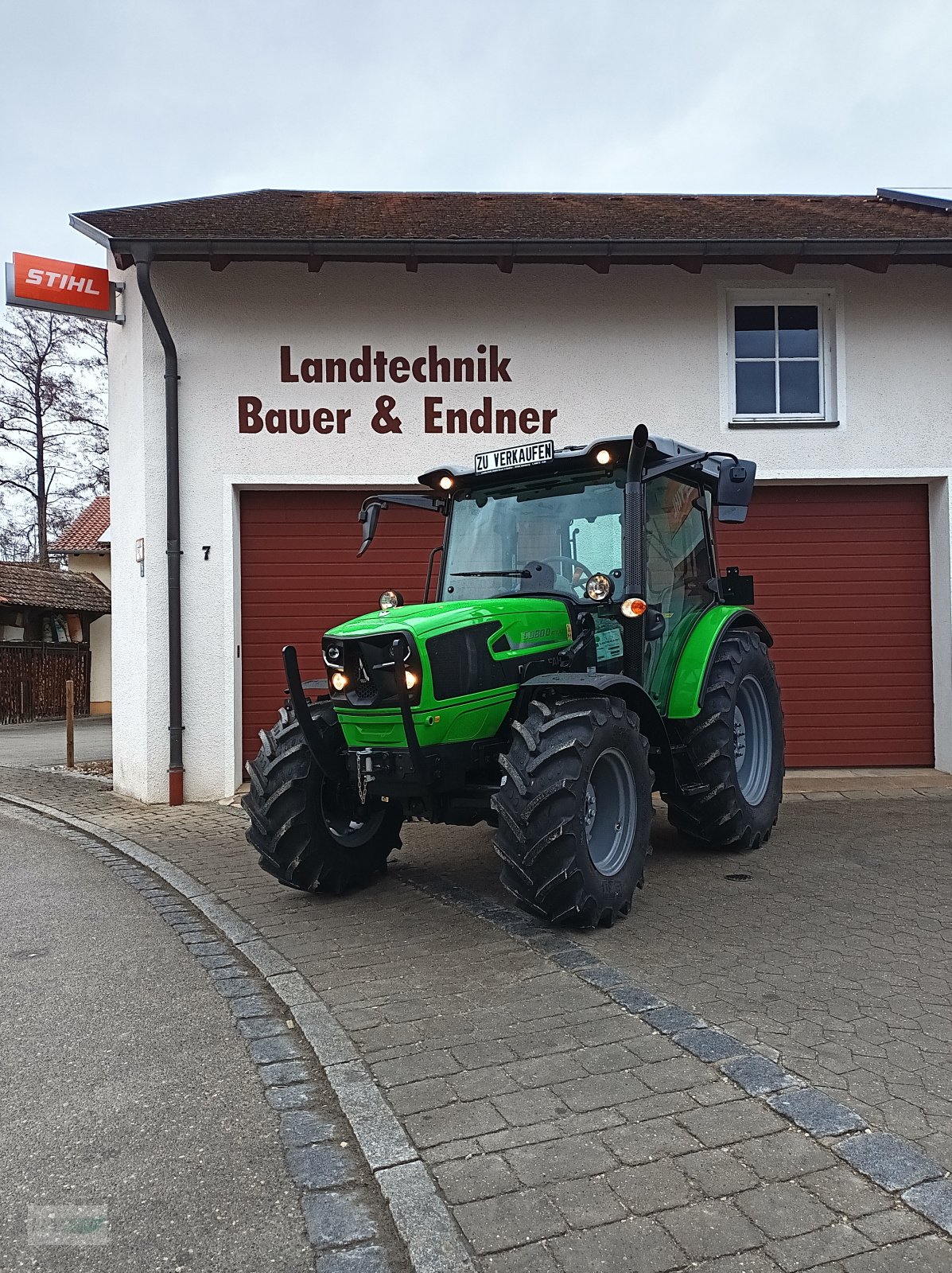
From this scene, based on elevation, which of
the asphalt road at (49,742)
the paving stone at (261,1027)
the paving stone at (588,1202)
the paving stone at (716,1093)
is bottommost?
the asphalt road at (49,742)

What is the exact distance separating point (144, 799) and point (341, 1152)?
7098mm

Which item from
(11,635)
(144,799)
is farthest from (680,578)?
(11,635)

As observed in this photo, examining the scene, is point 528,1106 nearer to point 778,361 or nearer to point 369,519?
point 369,519

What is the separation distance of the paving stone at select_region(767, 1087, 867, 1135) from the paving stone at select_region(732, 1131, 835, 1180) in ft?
0.23

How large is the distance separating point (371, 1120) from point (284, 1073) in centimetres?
57

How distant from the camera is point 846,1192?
8.70ft

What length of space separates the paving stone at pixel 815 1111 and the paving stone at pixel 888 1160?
0.06 m

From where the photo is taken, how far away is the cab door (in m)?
→ 6.09

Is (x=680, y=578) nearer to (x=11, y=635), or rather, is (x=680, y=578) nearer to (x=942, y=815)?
(x=942, y=815)

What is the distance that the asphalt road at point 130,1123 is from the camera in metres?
2.58

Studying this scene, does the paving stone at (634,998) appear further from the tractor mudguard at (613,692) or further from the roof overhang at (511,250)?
the roof overhang at (511,250)

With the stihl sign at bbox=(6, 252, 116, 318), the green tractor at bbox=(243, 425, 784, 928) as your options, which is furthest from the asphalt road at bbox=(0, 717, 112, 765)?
the green tractor at bbox=(243, 425, 784, 928)

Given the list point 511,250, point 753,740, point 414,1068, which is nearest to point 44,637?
point 511,250

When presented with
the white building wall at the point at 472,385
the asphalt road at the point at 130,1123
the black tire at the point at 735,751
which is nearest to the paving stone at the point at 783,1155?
the asphalt road at the point at 130,1123
